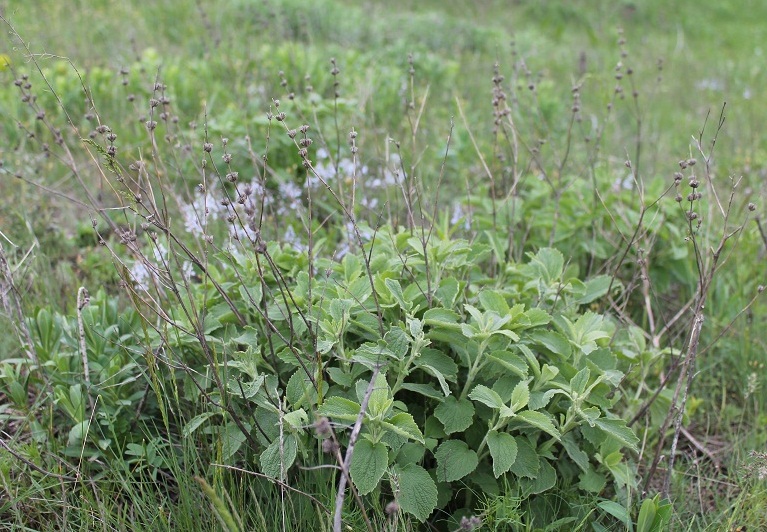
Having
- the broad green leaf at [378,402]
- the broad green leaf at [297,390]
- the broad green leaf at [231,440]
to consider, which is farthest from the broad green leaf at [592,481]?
the broad green leaf at [231,440]

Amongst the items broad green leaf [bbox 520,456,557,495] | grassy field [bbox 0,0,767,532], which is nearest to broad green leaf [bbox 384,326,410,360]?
grassy field [bbox 0,0,767,532]

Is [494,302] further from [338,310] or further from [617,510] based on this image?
[617,510]

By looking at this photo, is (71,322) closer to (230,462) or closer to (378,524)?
(230,462)

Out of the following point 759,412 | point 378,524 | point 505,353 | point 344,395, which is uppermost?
point 505,353

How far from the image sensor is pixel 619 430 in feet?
6.60

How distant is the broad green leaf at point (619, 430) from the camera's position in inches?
78.2

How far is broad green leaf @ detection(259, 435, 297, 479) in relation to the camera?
1907mm

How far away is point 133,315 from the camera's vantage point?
251cm

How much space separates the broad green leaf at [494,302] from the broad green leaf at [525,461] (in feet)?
1.22

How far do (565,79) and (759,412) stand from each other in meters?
5.72

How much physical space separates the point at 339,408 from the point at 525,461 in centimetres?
58

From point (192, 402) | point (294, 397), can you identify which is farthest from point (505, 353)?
point (192, 402)

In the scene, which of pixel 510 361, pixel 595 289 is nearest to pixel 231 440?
pixel 510 361

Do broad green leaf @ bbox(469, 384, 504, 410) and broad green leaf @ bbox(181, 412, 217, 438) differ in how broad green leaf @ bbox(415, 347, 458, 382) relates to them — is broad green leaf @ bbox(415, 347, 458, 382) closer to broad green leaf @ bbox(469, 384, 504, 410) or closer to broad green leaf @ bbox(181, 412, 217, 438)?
broad green leaf @ bbox(469, 384, 504, 410)
